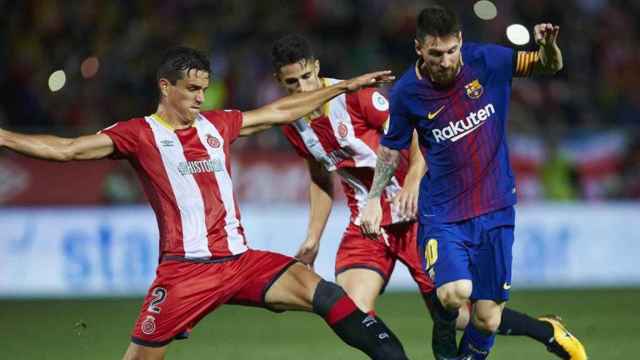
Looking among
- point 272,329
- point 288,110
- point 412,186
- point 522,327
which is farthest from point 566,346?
point 272,329

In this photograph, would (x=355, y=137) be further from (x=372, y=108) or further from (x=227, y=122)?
(x=227, y=122)

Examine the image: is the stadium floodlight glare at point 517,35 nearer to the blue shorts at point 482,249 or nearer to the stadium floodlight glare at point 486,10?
the blue shorts at point 482,249

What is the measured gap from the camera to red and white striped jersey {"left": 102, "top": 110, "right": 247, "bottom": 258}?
6996mm

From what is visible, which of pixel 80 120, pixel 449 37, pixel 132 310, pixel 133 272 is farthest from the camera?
pixel 80 120

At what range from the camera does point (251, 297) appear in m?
6.95

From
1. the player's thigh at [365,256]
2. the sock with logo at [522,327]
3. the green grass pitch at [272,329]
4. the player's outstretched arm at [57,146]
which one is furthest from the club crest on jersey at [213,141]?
the green grass pitch at [272,329]

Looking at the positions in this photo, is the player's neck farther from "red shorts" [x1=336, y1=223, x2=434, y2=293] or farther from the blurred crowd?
the blurred crowd

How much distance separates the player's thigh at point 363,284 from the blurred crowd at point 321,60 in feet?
23.5

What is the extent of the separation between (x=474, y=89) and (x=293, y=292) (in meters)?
1.66

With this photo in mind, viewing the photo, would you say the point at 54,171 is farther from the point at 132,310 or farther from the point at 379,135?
the point at 379,135

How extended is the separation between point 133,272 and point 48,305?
131 centimetres

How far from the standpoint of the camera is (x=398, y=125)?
24.1ft

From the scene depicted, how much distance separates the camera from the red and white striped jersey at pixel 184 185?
700 cm

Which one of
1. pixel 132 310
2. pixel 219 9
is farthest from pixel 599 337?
pixel 219 9
